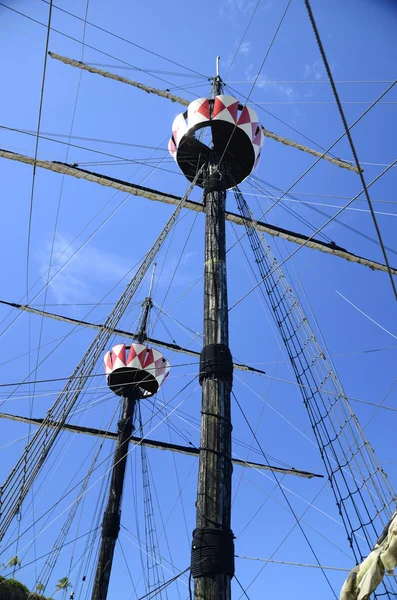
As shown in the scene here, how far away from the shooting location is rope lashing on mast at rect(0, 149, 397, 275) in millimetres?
9062

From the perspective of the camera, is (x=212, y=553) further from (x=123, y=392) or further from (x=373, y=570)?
(x=123, y=392)

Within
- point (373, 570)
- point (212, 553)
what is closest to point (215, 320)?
point (212, 553)

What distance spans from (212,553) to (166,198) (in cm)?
→ 744

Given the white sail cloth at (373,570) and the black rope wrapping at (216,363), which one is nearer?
the white sail cloth at (373,570)

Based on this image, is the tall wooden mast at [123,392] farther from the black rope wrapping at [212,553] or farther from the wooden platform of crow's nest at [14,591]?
the wooden platform of crow's nest at [14,591]

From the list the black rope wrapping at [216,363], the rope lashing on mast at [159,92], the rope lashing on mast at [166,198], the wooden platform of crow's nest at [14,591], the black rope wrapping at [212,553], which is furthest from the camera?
the wooden platform of crow's nest at [14,591]

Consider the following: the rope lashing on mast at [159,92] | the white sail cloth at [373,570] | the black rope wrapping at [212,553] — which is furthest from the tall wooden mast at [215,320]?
the rope lashing on mast at [159,92]

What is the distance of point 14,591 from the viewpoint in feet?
68.1

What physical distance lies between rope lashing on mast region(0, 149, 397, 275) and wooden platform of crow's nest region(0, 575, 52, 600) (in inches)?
750

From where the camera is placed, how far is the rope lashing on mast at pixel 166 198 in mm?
9062

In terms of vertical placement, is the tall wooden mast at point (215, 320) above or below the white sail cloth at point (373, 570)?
above

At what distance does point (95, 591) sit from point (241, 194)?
10931 millimetres

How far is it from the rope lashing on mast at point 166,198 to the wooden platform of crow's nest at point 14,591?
750 inches

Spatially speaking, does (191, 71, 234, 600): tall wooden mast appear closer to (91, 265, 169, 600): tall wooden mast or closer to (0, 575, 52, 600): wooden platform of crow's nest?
(91, 265, 169, 600): tall wooden mast
